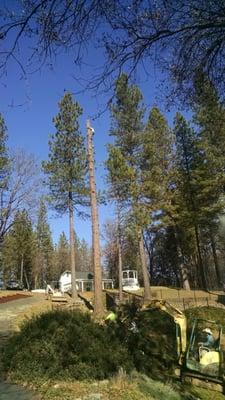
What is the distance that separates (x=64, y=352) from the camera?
8297mm

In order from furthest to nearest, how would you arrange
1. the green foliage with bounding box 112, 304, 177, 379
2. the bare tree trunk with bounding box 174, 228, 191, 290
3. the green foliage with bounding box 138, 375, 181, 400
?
the bare tree trunk with bounding box 174, 228, 191, 290 → the green foliage with bounding box 112, 304, 177, 379 → the green foliage with bounding box 138, 375, 181, 400

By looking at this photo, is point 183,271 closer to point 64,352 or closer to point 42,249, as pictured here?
point 64,352

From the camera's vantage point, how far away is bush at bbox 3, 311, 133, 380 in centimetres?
785

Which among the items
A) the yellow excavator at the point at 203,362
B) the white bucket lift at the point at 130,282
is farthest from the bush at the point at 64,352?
the white bucket lift at the point at 130,282

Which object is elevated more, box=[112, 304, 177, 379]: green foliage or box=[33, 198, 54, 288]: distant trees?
box=[33, 198, 54, 288]: distant trees

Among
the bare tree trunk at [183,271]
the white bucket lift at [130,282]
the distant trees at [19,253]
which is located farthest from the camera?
the distant trees at [19,253]

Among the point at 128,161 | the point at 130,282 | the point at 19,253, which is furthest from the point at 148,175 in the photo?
the point at 19,253

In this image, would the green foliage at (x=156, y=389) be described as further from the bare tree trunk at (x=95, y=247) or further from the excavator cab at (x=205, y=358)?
the bare tree trunk at (x=95, y=247)

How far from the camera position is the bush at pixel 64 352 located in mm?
7846

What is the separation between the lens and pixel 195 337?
10.3m

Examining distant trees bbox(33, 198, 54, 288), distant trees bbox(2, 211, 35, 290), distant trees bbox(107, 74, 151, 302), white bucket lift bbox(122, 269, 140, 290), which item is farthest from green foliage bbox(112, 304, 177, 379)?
distant trees bbox(33, 198, 54, 288)

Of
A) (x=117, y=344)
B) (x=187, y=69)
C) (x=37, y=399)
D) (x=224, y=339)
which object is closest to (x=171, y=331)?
(x=224, y=339)

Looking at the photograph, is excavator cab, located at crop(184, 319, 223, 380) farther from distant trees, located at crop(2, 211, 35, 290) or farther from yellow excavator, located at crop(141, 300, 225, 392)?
distant trees, located at crop(2, 211, 35, 290)

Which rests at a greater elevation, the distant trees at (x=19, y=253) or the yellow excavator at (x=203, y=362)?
the distant trees at (x=19, y=253)
